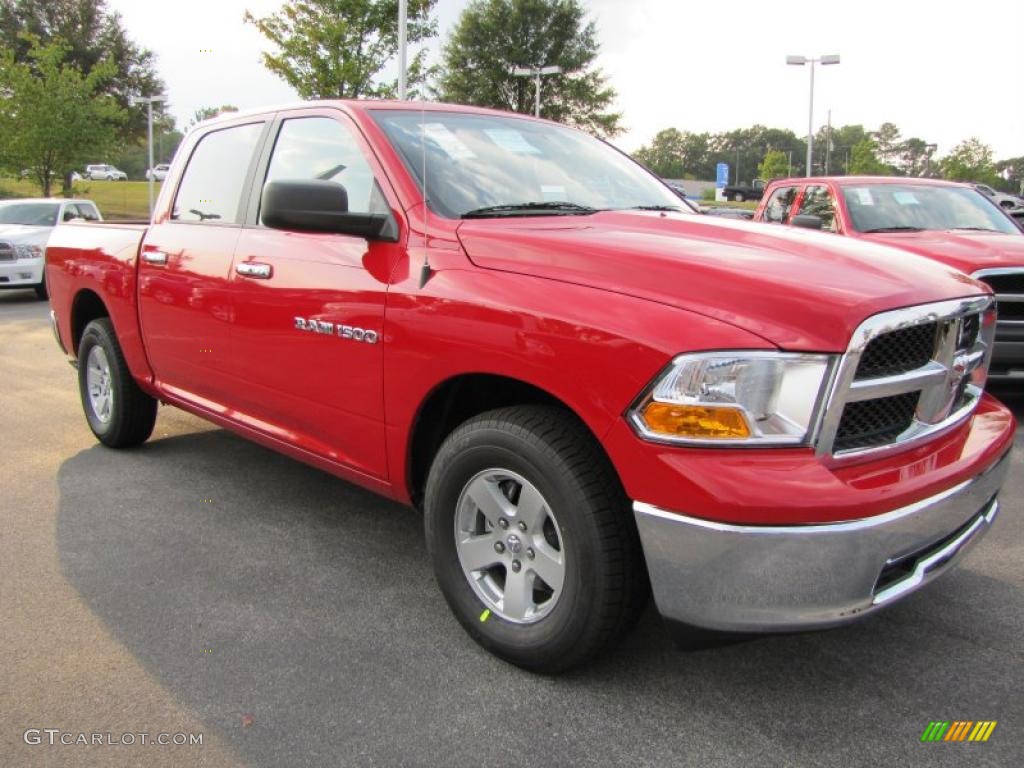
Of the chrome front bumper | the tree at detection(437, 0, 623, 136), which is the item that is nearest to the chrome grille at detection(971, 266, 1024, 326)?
the chrome front bumper

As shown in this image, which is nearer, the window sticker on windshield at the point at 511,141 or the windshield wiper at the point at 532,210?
the windshield wiper at the point at 532,210

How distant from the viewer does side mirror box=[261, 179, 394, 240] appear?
291 cm

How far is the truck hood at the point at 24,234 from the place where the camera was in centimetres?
1332

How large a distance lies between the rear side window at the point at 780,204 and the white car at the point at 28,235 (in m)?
10.3

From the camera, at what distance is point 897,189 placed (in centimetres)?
746

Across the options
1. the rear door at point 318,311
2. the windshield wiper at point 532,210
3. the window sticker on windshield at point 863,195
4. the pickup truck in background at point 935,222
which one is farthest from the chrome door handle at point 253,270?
the window sticker on windshield at point 863,195

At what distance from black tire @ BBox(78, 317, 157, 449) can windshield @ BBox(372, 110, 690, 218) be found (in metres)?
2.49

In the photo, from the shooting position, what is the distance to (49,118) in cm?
2616

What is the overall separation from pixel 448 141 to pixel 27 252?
1255 centimetres

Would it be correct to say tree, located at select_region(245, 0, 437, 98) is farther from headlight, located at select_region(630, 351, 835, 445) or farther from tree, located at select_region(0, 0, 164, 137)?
tree, located at select_region(0, 0, 164, 137)

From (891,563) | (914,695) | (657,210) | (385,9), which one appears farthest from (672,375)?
(385,9)

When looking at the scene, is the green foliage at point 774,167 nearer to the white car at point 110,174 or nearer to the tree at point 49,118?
the white car at point 110,174

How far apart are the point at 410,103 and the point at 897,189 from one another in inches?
215

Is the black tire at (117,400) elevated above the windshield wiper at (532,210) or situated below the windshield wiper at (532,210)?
below
